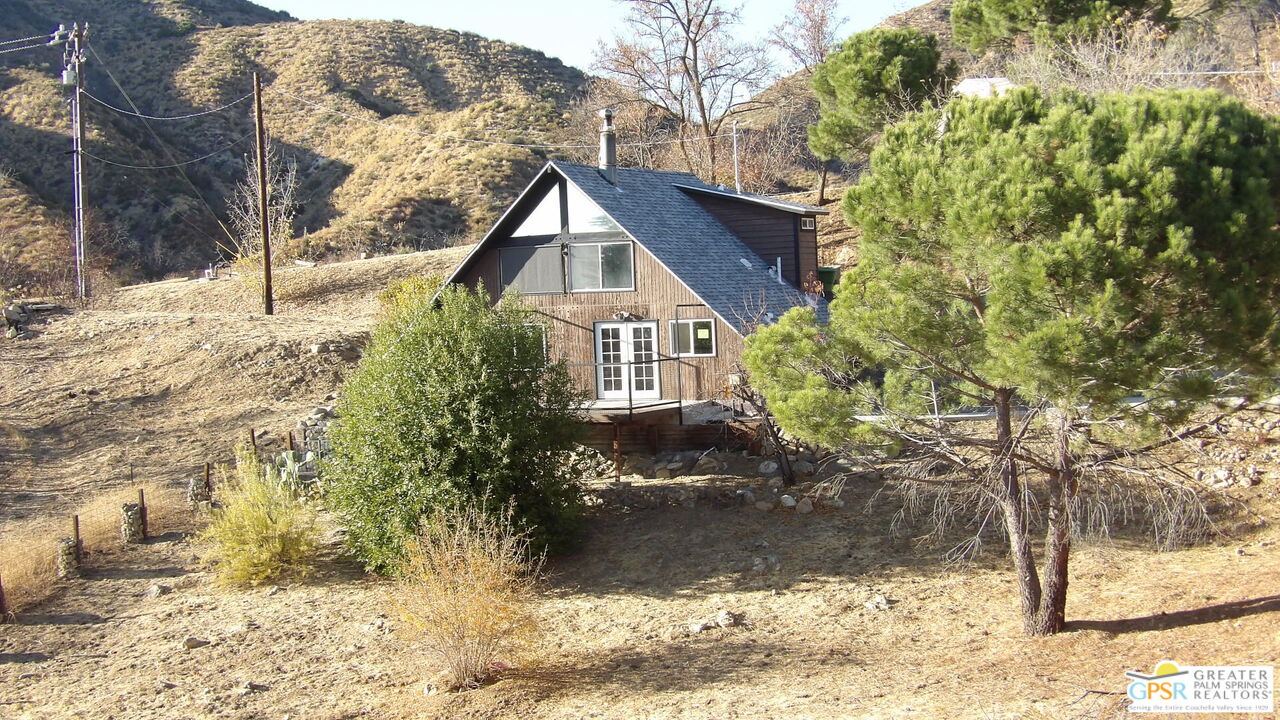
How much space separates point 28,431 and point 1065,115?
67.2 ft

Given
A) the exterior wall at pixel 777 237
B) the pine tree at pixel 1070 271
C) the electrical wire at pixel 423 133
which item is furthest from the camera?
the electrical wire at pixel 423 133

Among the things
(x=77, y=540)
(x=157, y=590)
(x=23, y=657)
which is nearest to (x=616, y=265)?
(x=157, y=590)

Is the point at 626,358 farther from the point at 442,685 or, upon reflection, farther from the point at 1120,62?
the point at 1120,62

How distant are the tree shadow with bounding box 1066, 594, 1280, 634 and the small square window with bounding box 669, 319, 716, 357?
9.90 meters

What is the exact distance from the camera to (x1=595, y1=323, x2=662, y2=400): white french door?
69.8ft

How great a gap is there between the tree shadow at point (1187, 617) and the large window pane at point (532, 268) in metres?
13.0

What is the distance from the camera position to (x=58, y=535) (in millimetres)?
16188

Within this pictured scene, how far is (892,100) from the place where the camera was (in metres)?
33.6

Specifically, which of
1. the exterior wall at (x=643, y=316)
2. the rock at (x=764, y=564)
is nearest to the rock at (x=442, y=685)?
the rock at (x=764, y=564)

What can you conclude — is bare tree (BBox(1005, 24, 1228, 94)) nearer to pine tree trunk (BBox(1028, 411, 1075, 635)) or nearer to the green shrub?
pine tree trunk (BBox(1028, 411, 1075, 635))

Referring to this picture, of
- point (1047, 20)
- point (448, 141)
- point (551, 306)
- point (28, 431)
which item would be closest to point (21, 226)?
point (448, 141)

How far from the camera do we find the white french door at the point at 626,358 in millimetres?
21281

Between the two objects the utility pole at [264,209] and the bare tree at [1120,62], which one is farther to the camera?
the utility pole at [264,209]

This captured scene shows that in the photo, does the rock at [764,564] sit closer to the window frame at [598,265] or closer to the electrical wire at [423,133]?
the window frame at [598,265]
